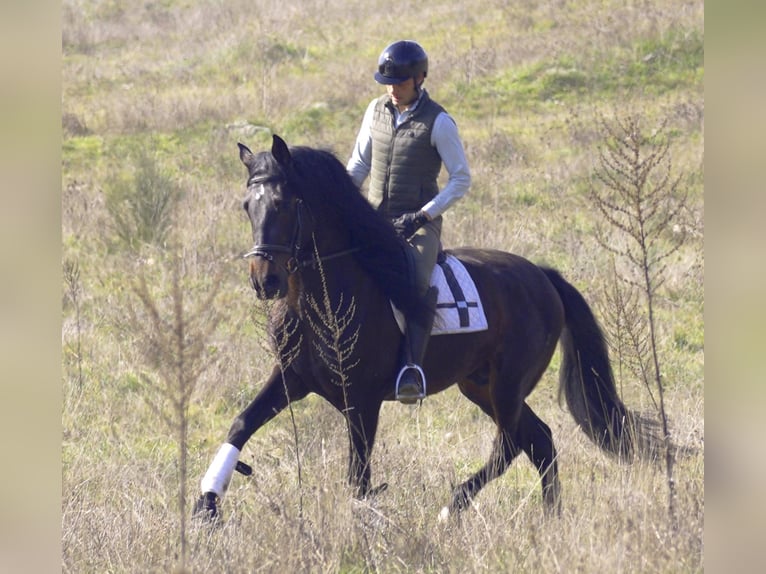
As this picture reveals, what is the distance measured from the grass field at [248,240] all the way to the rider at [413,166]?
33.7 inches

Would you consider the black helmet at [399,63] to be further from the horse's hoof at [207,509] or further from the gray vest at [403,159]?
the horse's hoof at [207,509]

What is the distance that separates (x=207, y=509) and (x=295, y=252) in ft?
4.77

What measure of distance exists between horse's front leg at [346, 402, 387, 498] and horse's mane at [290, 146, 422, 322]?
662 millimetres

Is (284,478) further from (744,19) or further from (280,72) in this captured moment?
(280,72)

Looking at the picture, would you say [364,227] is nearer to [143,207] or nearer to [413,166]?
[413,166]

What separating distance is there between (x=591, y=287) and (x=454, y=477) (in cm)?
499

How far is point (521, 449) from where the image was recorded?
6.94 m

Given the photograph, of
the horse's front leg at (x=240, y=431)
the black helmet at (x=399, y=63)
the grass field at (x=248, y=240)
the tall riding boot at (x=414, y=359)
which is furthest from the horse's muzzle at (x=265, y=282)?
the black helmet at (x=399, y=63)

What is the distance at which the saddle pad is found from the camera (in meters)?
6.47

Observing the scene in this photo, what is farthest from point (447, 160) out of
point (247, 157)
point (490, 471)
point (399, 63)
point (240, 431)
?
point (240, 431)

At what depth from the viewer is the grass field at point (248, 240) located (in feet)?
16.6

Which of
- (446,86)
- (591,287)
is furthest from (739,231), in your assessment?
(446,86)

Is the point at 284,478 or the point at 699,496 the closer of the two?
the point at 699,496

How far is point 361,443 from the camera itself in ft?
19.4
